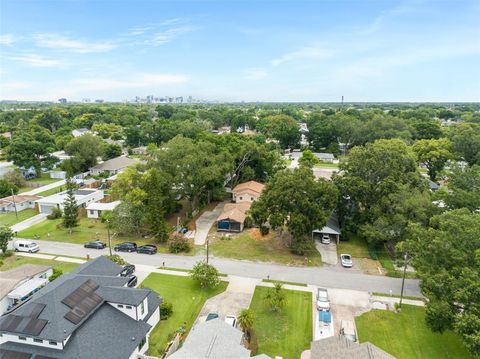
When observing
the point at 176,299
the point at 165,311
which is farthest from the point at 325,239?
the point at 165,311

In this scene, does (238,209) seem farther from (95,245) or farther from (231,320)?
(231,320)

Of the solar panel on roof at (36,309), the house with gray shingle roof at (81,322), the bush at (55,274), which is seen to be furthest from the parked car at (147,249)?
the solar panel on roof at (36,309)

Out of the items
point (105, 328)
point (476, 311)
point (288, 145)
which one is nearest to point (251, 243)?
point (105, 328)

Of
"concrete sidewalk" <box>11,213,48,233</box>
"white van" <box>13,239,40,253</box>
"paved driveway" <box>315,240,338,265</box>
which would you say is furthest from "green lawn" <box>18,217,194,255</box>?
"paved driveway" <box>315,240,338,265</box>

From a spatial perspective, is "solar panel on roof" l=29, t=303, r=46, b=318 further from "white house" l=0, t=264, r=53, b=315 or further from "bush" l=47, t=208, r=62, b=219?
"bush" l=47, t=208, r=62, b=219

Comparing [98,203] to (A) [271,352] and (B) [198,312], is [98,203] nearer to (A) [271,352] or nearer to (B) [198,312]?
(B) [198,312]
